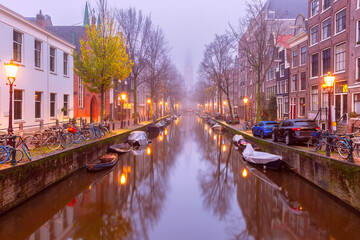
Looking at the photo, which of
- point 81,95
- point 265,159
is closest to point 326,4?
point 265,159

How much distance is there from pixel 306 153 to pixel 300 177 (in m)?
1.38

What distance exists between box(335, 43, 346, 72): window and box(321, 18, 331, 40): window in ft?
6.98

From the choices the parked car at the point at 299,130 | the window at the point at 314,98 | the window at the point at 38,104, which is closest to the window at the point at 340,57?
the window at the point at 314,98

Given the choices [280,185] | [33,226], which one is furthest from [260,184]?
[33,226]

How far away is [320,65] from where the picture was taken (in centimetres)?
2553

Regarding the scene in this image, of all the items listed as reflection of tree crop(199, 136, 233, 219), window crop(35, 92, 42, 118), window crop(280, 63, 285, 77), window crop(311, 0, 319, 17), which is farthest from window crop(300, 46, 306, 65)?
window crop(35, 92, 42, 118)

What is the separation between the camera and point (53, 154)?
11.1 meters

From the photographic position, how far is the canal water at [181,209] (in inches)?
283

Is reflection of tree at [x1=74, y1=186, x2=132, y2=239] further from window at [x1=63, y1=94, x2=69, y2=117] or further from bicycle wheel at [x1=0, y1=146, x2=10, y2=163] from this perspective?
window at [x1=63, y1=94, x2=69, y2=117]

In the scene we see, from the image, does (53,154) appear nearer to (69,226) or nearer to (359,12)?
(69,226)

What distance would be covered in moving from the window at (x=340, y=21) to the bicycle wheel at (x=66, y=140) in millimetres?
22370

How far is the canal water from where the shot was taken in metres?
7.18

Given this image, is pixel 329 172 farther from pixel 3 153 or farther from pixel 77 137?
pixel 77 137

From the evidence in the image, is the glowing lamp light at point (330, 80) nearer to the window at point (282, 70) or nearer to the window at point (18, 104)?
the window at point (18, 104)
